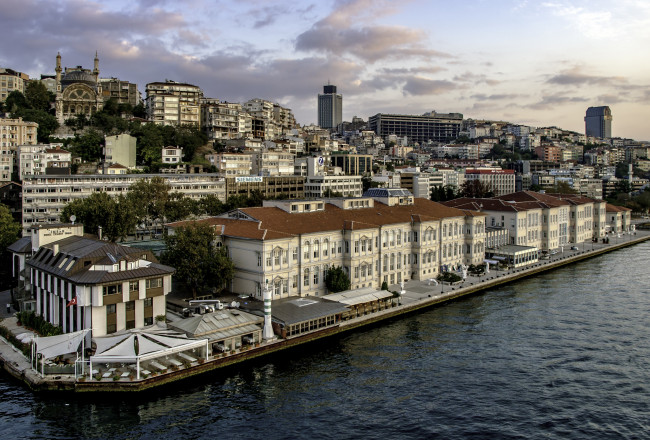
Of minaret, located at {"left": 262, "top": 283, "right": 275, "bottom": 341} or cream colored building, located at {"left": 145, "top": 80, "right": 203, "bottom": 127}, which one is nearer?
minaret, located at {"left": 262, "top": 283, "right": 275, "bottom": 341}

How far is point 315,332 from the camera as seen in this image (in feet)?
110

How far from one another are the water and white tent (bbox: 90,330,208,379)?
5.73 ft

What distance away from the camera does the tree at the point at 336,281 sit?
4019cm

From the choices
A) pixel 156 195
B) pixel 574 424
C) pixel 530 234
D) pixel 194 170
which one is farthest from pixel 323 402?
pixel 194 170

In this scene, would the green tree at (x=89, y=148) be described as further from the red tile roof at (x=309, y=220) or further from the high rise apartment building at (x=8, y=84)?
the red tile roof at (x=309, y=220)

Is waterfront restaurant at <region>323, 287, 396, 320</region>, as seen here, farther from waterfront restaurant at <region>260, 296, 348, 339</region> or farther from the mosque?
the mosque

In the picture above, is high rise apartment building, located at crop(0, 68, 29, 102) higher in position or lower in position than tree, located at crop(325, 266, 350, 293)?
higher

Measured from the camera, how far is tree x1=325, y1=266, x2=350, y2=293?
40.2m

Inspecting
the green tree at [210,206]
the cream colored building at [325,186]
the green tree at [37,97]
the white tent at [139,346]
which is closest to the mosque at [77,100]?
the green tree at [37,97]

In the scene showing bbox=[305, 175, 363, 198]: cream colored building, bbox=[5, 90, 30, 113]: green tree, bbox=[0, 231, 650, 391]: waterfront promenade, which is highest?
bbox=[5, 90, 30, 113]: green tree

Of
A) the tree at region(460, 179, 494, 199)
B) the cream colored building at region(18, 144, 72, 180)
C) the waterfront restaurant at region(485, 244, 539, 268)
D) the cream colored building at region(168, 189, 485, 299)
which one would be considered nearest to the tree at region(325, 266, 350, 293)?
the cream colored building at region(168, 189, 485, 299)

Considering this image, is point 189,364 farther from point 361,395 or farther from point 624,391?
point 624,391

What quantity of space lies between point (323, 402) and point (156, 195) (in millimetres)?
44671

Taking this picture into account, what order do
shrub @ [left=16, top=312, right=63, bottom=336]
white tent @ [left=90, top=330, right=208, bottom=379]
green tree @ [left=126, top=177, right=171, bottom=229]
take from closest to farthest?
white tent @ [left=90, top=330, right=208, bottom=379] → shrub @ [left=16, top=312, right=63, bottom=336] → green tree @ [left=126, top=177, right=171, bottom=229]
